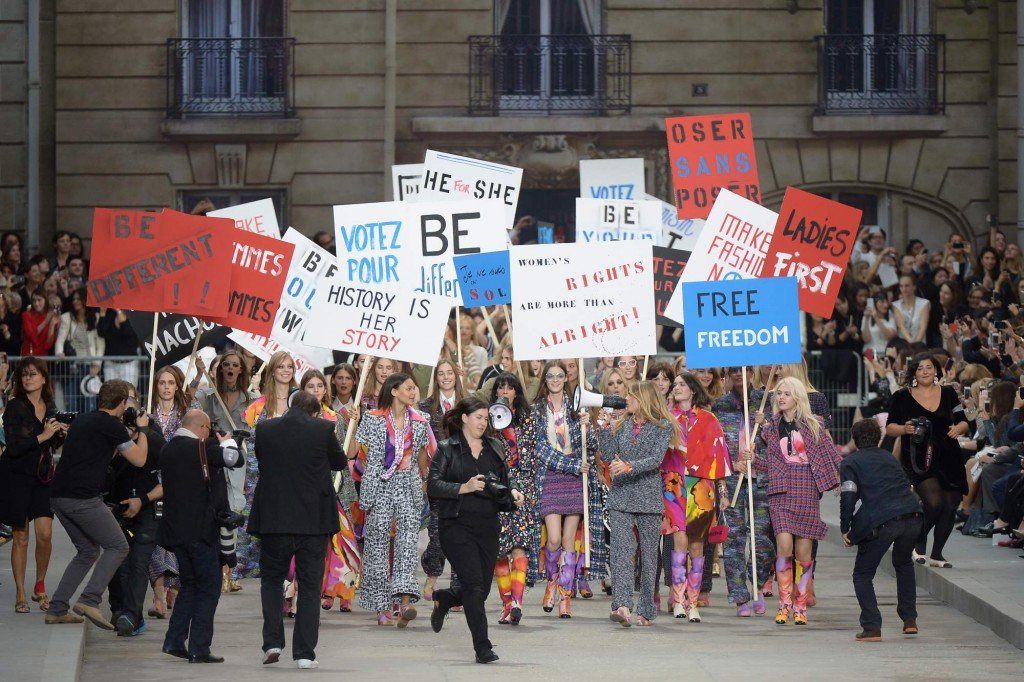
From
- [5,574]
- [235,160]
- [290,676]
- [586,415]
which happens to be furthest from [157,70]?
[290,676]

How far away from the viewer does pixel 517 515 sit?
44.8 ft

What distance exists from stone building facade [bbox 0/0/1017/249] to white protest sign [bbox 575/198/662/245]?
9.31 metres

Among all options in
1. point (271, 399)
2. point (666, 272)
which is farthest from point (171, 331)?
point (666, 272)

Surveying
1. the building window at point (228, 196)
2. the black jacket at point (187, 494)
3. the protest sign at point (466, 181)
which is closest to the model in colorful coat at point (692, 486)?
the black jacket at point (187, 494)

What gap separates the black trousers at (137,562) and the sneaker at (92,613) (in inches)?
9.3

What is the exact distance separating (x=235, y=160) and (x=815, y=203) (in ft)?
45.7

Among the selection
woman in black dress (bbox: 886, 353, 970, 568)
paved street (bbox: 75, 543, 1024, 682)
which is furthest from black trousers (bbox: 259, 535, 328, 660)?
woman in black dress (bbox: 886, 353, 970, 568)

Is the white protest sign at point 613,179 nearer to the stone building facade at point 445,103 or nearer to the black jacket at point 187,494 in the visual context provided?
the stone building facade at point 445,103

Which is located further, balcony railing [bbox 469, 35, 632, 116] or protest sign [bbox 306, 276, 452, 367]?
balcony railing [bbox 469, 35, 632, 116]

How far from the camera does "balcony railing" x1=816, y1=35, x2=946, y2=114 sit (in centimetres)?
2866

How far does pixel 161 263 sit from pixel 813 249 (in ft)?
15.8

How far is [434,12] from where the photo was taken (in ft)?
93.4

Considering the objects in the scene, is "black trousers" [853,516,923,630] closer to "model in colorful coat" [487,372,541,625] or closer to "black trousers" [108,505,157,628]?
"model in colorful coat" [487,372,541,625]

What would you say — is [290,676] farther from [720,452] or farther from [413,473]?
[720,452]
